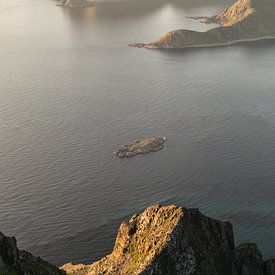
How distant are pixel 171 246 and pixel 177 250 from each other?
140 cm

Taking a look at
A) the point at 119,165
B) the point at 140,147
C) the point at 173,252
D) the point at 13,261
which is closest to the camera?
the point at 13,261

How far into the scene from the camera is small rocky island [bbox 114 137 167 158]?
147 m

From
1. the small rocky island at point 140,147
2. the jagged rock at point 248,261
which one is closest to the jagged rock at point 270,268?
the jagged rock at point 248,261

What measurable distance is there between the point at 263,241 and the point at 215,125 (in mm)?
67506

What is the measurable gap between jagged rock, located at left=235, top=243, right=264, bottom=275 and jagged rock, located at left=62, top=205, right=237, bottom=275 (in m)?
2.05

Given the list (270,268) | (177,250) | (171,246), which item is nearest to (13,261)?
(171,246)

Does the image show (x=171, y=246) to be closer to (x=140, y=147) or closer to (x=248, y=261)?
(x=248, y=261)

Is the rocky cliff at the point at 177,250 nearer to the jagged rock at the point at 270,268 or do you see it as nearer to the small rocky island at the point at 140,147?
the jagged rock at the point at 270,268

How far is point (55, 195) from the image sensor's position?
12469 cm

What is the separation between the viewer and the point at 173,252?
236ft

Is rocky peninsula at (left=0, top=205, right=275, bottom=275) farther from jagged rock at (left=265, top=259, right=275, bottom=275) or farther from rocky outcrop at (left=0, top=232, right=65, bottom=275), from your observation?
rocky outcrop at (left=0, top=232, right=65, bottom=275)

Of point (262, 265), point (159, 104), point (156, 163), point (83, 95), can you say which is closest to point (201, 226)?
point (262, 265)

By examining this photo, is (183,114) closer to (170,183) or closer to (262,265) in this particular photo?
(170,183)

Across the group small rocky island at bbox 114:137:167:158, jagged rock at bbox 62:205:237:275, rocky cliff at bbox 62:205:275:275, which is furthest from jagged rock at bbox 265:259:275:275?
small rocky island at bbox 114:137:167:158
